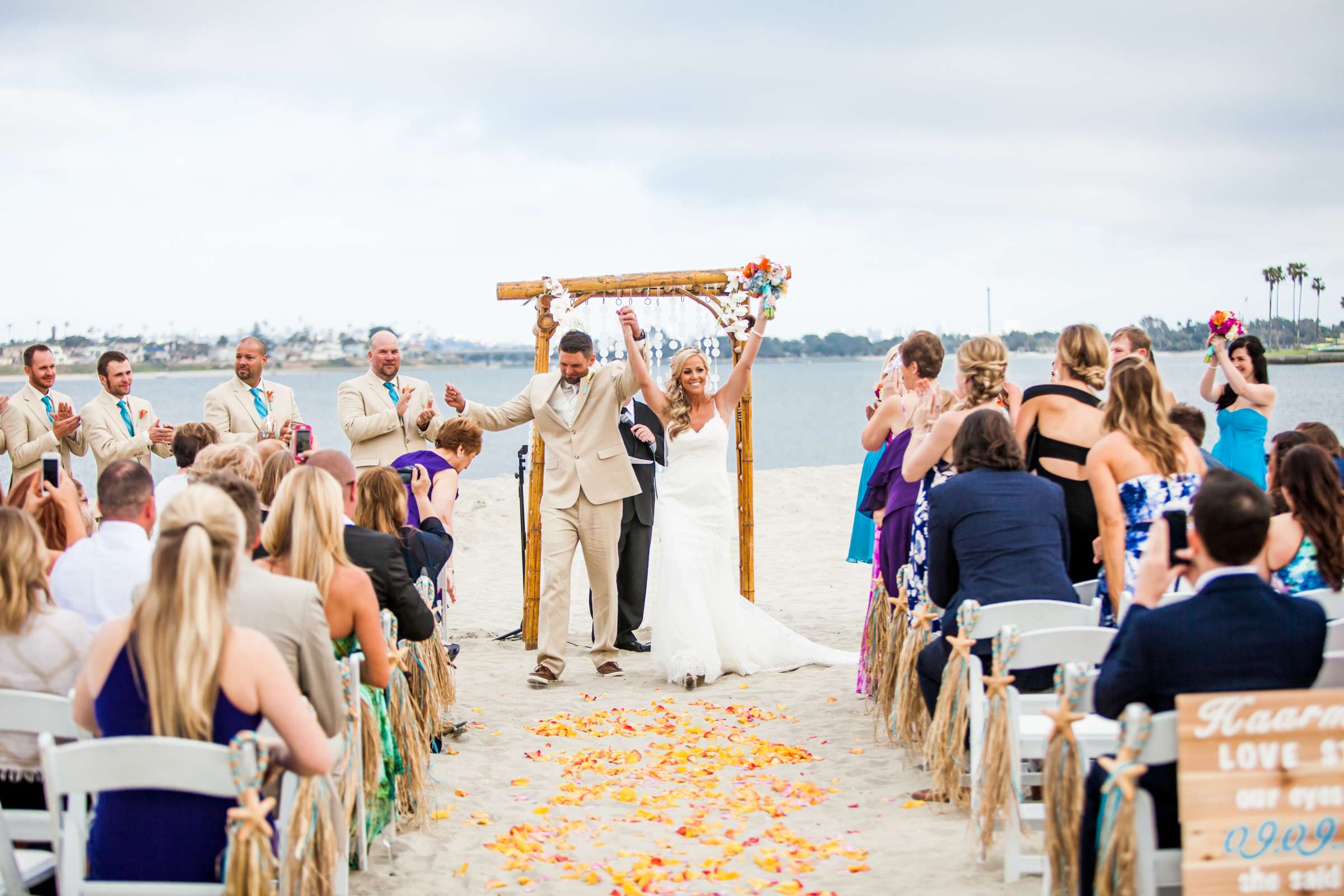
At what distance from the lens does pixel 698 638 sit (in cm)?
708

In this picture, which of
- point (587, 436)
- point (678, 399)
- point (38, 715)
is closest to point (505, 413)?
point (587, 436)

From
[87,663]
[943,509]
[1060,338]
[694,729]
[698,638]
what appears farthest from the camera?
[698,638]

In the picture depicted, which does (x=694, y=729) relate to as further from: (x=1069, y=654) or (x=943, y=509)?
(x=1069, y=654)

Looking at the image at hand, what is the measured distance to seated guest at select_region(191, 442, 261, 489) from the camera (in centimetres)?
452

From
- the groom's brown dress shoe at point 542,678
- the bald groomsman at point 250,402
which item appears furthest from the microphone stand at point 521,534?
the bald groomsman at point 250,402

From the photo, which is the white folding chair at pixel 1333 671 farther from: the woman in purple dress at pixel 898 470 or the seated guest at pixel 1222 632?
the woman in purple dress at pixel 898 470

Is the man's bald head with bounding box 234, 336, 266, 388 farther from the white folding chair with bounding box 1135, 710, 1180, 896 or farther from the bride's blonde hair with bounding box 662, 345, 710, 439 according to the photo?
the white folding chair with bounding box 1135, 710, 1180, 896

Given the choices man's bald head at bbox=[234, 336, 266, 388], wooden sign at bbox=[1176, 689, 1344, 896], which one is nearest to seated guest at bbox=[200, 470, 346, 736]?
wooden sign at bbox=[1176, 689, 1344, 896]

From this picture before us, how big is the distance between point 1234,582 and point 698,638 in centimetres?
443

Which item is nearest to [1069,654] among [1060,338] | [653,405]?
[1060,338]

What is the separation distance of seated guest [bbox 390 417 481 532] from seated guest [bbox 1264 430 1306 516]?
3.93 m

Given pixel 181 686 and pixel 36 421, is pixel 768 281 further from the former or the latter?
pixel 36 421

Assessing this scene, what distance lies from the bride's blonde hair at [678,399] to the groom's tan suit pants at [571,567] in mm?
695

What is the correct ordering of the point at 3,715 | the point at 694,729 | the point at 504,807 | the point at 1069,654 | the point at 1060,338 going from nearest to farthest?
the point at 3,715, the point at 1069,654, the point at 504,807, the point at 1060,338, the point at 694,729
